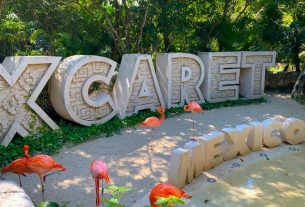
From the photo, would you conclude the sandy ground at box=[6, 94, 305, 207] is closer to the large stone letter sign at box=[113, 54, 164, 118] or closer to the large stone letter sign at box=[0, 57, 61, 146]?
the large stone letter sign at box=[113, 54, 164, 118]

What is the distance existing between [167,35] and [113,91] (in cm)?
366

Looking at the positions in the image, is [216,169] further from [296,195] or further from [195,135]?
[195,135]

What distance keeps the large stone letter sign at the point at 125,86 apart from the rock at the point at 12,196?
7.32 ft

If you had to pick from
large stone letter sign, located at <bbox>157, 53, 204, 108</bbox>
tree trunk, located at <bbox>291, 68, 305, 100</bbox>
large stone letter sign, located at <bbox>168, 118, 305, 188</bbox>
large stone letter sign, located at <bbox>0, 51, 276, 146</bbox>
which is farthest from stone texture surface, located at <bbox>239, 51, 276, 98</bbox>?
large stone letter sign, located at <bbox>168, 118, 305, 188</bbox>

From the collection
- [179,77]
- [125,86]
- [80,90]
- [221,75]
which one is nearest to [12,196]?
[80,90]

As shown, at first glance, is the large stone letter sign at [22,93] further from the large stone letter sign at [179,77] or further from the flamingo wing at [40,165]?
the large stone letter sign at [179,77]

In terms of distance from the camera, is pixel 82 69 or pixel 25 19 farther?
pixel 25 19

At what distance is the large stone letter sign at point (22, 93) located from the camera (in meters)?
5.92

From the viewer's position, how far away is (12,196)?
3244mm

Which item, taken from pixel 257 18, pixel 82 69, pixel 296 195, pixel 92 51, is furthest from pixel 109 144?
pixel 257 18

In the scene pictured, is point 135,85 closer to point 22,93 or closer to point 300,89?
point 22,93

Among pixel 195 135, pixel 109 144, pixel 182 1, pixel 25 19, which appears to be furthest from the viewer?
pixel 25 19

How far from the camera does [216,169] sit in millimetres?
5238

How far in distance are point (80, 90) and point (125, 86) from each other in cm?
118
